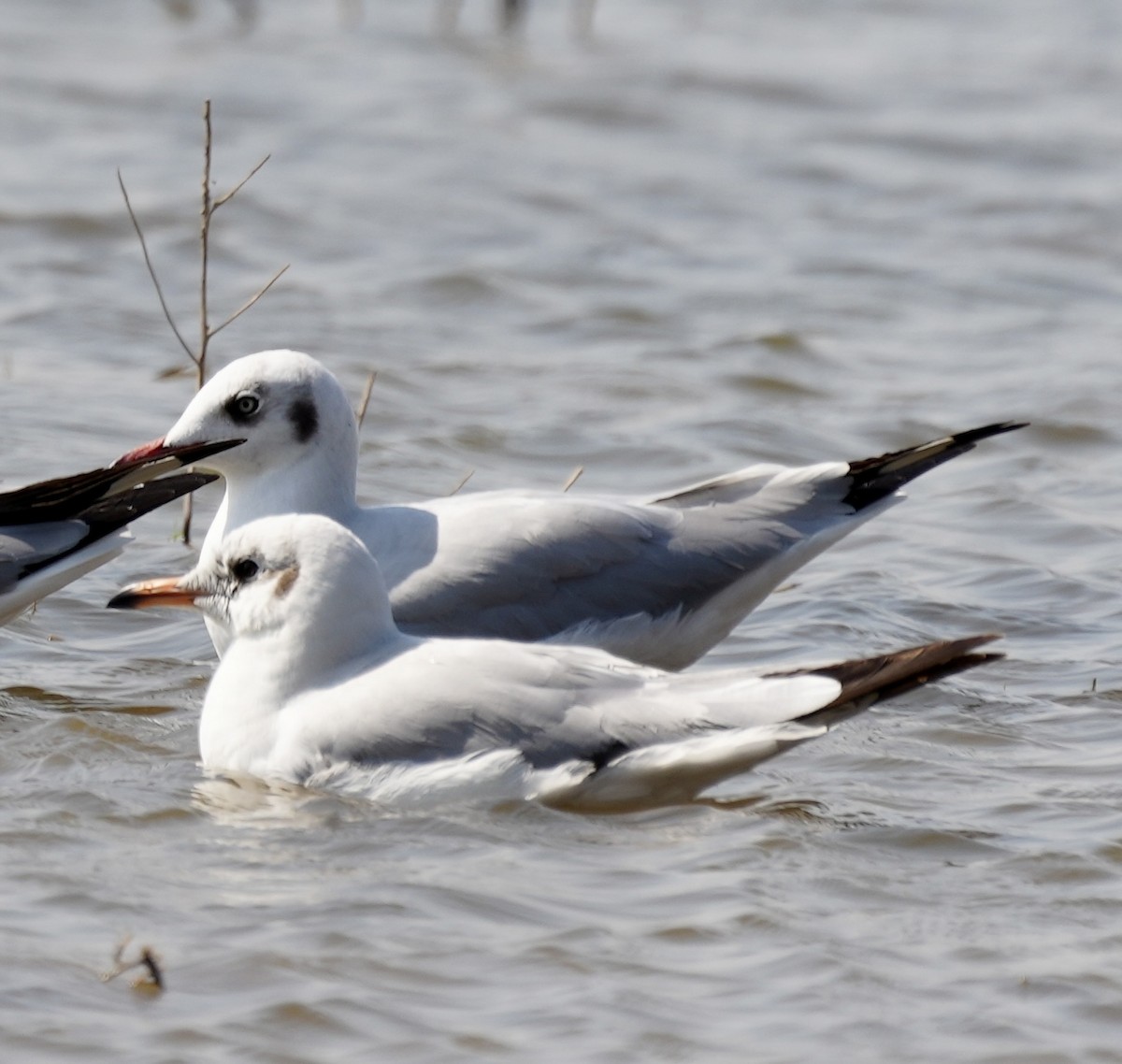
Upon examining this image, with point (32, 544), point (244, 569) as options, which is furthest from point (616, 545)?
point (32, 544)

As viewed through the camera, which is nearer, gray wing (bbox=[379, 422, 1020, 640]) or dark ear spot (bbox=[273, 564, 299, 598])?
dark ear spot (bbox=[273, 564, 299, 598])

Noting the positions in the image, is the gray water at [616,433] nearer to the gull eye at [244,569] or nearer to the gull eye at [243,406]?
the gull eye at [244,569]

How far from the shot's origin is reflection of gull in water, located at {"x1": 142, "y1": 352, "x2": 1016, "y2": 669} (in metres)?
6.36

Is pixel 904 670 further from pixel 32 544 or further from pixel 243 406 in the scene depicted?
pixel 32 544

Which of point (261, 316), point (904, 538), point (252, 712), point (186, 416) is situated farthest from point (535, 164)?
point (252, 712)

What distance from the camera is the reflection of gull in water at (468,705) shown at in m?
5.46

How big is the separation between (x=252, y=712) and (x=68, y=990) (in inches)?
52.7

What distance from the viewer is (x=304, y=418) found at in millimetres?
6781

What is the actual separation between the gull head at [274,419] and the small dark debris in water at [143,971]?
2.38 m

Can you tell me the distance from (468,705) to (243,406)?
162 cm

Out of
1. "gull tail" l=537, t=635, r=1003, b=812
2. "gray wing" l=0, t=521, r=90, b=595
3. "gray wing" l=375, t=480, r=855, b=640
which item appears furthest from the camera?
"gray wing" l=0, t=521, r=90, b=595

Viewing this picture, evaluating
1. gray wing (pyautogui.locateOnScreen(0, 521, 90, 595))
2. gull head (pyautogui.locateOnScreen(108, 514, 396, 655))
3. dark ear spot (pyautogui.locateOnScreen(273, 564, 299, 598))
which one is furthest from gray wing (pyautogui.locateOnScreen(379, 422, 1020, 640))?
gray wing (pyautogui.locateOnScreen(0, 521, 90, 595))

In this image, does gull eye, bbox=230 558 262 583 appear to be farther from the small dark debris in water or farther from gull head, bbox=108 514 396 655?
the small dark debris in water

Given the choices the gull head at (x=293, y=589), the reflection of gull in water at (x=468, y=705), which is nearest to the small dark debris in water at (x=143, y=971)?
the reflection of gull in water at (x=468, y=705)
